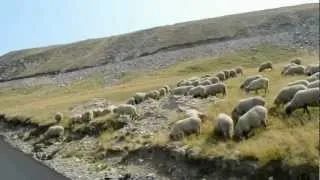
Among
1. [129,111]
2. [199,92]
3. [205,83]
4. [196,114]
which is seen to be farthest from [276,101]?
[205,83]

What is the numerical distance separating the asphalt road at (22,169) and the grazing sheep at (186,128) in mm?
6659

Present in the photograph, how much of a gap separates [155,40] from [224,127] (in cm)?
11390

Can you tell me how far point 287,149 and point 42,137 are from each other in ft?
90.7

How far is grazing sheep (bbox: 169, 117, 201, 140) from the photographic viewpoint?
29.5 m

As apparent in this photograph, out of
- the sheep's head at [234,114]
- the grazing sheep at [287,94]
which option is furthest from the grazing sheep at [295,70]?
the sheep's head at [234,114]

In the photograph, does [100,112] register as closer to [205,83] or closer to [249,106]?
[205,83]

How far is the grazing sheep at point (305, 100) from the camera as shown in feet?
81.9

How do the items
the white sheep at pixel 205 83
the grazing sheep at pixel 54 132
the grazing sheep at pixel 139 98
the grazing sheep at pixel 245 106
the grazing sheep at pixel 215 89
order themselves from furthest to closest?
the grazing sheep at pixel 139 98, the grazing sheep at pixel 54 132, the white sheep at pixel 205 83, the grazing sheep at pixel 215 89, the grazing sheep at pixel 245 106

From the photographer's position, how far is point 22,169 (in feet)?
122

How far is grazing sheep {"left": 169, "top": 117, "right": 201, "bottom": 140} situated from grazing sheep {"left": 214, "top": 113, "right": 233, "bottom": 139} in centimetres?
175

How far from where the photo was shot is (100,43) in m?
A: 170

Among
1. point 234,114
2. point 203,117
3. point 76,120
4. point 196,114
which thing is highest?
point 234,114

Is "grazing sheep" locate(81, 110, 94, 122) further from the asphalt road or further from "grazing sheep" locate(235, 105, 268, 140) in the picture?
"grazing sheep" locate(235, 105, 268, 140)

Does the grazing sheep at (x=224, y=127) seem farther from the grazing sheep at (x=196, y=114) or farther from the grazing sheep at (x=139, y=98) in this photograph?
the grazing sheep at (x=139, y=98)
